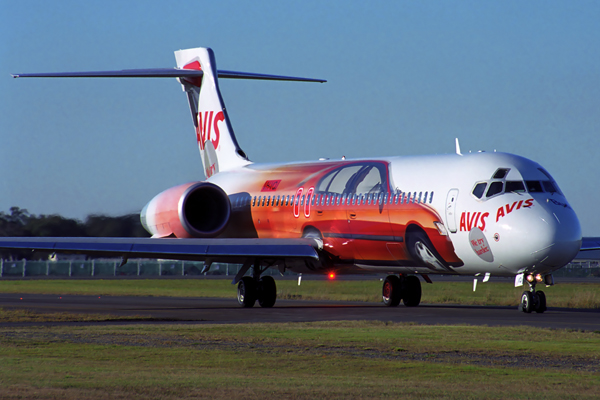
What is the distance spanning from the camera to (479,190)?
21312 mm

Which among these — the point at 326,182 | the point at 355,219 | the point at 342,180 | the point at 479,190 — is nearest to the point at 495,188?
the point at 479,190

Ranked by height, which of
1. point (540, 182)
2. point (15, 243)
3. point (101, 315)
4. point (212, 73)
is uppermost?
point (212, 73)

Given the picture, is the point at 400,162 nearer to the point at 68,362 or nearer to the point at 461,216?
the point at 461,216

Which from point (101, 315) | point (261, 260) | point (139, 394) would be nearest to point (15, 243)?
point (101, 315)

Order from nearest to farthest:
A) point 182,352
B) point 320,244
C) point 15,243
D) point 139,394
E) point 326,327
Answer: point 139,394 → point 182,352 → point 326,327 → point 15,243 → point 320,244

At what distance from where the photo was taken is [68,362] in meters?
12.1

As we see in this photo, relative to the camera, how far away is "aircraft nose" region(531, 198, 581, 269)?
1969 centimetres

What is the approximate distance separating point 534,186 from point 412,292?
6525mm

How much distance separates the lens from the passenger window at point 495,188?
21000 mm

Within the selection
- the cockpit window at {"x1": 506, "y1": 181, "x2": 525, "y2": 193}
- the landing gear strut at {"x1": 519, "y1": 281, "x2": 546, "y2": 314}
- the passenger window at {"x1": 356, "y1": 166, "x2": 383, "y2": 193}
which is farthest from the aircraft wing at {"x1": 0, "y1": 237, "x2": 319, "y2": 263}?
the cockpit window at {"x1": 506, "y1": 181, "x2": 525, "y2": 193}

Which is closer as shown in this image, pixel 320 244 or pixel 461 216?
pixel 461 216

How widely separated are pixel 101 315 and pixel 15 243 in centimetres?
365

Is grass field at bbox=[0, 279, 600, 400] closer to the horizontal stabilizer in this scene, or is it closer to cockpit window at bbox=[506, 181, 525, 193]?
cockpit window at bbox=[506, 181, 525, 193]

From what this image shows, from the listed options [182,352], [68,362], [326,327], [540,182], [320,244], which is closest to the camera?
[68,362]
